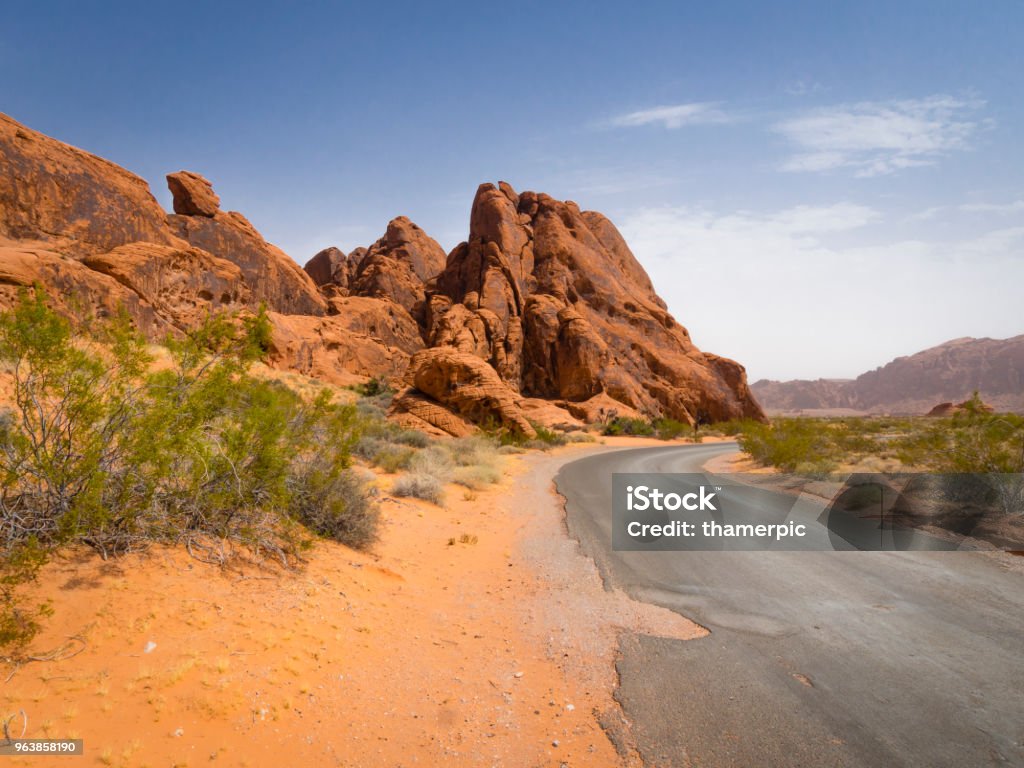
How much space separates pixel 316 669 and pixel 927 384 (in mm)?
183071

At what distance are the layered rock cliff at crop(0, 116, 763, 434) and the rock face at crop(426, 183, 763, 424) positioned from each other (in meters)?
0.16

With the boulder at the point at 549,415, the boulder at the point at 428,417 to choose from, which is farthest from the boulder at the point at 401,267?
the boulder at the point at 428,417

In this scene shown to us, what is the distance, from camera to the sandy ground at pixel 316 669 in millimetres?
3129

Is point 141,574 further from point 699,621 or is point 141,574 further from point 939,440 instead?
point 939,440

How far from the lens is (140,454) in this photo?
468 cm

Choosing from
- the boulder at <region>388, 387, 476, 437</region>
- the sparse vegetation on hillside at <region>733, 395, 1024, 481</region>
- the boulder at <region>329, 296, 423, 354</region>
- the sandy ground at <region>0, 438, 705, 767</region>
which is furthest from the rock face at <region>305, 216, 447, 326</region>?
the sandy ground at <region>0, 438, 705, 767</region>

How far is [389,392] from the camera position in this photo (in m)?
35.9

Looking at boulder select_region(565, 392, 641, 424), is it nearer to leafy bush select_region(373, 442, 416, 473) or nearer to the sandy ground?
leafy bush select_region(373, 442, 416, 473)

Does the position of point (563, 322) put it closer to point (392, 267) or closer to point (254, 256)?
point (392, 267)

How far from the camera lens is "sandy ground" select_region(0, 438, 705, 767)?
3129mm

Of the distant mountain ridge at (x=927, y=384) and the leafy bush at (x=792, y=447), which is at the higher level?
the distant mountain ridge at (x=927, y=384)

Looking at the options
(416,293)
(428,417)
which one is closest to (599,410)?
(428,417)

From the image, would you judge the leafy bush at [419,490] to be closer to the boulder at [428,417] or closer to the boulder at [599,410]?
the boulder at [428,417]

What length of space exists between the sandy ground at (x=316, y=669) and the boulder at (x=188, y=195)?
40507mm
